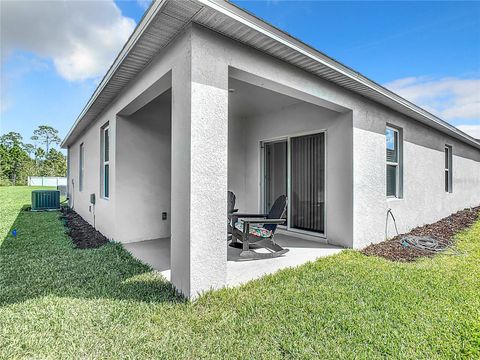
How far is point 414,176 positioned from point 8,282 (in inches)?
336

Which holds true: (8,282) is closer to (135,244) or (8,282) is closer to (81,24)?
(135,244)

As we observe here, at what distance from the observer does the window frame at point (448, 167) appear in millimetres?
9281

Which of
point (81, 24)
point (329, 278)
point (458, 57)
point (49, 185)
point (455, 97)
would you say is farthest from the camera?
point (49, 185)

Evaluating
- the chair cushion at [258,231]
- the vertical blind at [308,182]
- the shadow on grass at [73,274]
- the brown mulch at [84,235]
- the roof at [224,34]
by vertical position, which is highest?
the roof at [224,34]

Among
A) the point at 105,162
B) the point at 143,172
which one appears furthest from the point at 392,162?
the point at 105,162

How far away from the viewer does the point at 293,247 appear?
5184 millimetres

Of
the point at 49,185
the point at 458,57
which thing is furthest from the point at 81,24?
the point at 49,185

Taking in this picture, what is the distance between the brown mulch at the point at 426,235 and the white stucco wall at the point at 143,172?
4393 mm

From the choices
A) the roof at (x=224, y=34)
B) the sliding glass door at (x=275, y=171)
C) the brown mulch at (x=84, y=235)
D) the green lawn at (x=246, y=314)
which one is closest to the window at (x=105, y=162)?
the brown mulch at (x=84, y=235)

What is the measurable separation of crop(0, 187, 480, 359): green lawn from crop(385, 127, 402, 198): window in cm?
271

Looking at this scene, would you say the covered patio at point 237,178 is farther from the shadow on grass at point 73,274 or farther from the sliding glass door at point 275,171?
the shadow on grass at point 73,274

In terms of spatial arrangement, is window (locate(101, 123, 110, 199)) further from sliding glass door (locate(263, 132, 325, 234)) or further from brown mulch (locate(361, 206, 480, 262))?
brown mulch (locate(361, 206, 480, 262))

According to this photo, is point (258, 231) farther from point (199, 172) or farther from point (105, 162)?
point (105, 162)

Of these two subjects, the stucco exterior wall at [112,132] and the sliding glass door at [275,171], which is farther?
the sliding glass door at [275,171]
